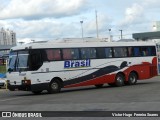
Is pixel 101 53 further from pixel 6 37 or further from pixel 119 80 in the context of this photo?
pixel 6 37

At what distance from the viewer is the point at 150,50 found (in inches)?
1185

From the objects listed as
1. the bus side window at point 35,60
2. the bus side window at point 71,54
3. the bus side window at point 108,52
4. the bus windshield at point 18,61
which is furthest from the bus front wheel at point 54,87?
the bus side window at point 108,52

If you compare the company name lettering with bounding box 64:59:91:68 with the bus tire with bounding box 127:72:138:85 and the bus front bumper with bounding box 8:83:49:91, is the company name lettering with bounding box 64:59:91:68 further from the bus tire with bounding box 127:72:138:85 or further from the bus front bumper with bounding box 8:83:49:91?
the bus tire with bounding box 127:72:138:85

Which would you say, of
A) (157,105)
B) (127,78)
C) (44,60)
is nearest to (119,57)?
(127,78)

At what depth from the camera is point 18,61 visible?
23.1 metres

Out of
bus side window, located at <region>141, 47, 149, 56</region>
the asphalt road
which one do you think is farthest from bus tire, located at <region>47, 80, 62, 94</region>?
bus side window, located at <region>141, 47, 149, 56</region>

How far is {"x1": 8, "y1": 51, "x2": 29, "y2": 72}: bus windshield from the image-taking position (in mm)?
22719

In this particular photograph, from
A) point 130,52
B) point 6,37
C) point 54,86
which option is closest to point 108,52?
point 130,52

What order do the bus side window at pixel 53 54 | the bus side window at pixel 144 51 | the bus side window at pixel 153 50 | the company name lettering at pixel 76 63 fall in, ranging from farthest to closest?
the bus side window at pixel 153 50
the bus side window at pixel 144 51
the company name lettering at pixel 76 63
the bus side window at pixel 53 54

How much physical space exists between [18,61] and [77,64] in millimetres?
3783

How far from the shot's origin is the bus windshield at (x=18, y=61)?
2272 centimetres

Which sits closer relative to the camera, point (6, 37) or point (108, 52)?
point (108, 52)

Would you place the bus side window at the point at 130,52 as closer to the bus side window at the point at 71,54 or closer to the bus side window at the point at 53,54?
the bus side window at the point at 71,54

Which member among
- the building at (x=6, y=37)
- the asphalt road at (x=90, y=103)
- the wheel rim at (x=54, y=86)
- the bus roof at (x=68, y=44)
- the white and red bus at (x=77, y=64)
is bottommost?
the asphalt road at (x=90, y=103)
